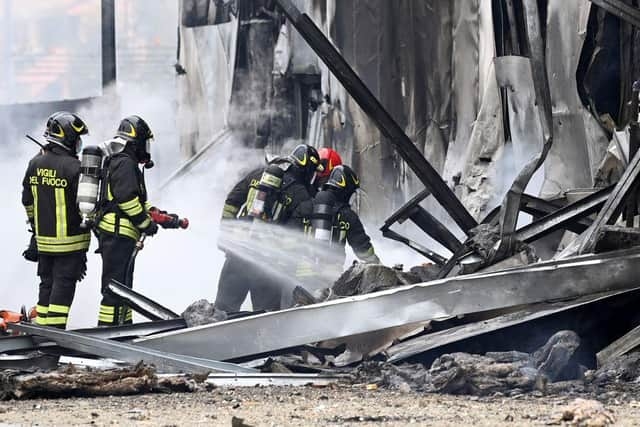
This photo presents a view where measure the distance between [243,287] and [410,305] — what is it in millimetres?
4122

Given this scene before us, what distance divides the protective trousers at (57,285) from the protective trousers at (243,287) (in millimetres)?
1686

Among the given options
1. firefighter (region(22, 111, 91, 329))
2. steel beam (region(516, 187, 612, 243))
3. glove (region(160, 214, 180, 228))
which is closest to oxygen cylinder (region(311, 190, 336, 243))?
glove (region(160, 214, 180, 228))

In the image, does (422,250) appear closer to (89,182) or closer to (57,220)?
(89,182)

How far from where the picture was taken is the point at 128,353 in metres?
6.38

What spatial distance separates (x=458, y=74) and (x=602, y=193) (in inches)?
199

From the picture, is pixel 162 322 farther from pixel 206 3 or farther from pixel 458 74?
pixel 206 3

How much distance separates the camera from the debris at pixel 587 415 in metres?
4.25

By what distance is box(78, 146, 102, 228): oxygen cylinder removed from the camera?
827cm

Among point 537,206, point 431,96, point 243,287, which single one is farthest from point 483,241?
point 431,96

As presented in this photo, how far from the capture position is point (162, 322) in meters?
7.23

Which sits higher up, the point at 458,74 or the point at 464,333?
the point at 458,74

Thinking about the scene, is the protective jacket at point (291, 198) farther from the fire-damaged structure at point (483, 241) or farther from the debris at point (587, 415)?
the debris at point (587, 415)

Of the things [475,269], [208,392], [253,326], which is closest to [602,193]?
[475,269]

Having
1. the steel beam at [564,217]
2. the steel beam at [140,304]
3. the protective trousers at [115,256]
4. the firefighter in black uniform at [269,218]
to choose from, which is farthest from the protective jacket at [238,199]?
the steel beam at [564,217]
